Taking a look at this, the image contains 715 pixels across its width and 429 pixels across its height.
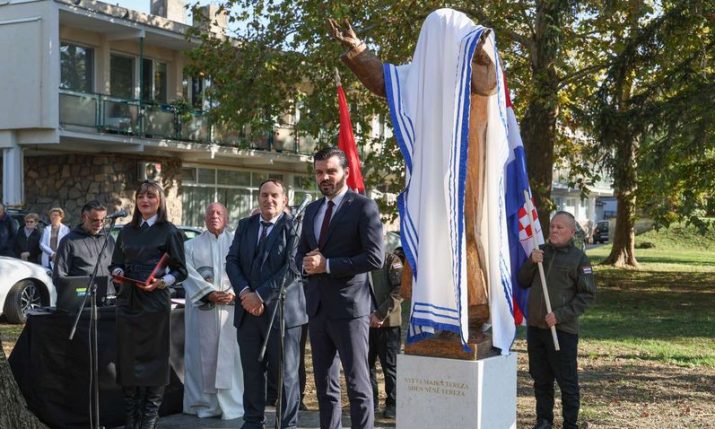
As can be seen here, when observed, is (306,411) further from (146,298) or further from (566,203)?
(566,203)

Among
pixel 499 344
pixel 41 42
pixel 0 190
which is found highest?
pixel 41 42

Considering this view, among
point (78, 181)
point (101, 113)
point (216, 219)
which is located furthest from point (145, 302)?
point (78, 181)

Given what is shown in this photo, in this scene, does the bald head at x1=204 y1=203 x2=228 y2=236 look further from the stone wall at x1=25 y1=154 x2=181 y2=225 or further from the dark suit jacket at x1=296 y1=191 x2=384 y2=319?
the stone wall at x1=25 y1=154 x2=181 y2=225

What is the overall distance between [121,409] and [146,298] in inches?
48.2

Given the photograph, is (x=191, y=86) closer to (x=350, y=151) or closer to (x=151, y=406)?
(x=350, y=151)

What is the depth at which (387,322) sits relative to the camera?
9320mm

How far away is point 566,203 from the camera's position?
8025cm

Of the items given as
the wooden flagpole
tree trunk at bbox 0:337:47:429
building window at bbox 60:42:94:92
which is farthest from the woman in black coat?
building window at bbox 60:42:94:92

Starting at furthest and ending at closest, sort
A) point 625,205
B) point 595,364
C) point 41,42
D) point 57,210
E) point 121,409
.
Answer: point 625,205
point 41,42
point 57,210
point 595,364
point 121,409

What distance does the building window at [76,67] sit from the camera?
2683 centimetres

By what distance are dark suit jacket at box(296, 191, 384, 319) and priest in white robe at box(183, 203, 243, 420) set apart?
2.28 m

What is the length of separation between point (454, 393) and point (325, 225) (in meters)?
1.65

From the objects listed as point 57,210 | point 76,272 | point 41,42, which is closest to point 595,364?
point 76,272

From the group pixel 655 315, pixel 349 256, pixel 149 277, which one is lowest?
pixel 655 315
